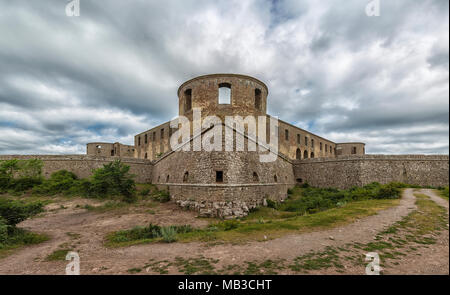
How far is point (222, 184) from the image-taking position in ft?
38.7

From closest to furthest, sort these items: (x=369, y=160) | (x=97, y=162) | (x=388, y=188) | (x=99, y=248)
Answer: (x=99, y=248)
(x=388, y=188)
(x=369, y=160)
(x=97, y=162)

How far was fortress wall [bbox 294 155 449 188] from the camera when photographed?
53.5ft

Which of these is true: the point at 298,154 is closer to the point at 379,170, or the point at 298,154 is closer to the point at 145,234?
the point at 379,170

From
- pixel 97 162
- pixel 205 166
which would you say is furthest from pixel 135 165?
pixel 205 166

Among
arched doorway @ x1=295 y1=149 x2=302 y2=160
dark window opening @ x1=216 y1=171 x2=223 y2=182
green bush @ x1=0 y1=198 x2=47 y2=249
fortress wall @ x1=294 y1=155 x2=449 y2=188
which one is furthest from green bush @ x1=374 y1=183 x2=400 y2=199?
arched doorway @ x1=295 y1=149 x2=302 y2=160

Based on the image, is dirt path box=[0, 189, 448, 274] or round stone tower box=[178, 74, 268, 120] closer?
dirt path box=[0, 189, 448, 274]

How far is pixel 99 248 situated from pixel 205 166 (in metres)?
7.27

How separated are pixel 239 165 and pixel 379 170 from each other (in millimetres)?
15133

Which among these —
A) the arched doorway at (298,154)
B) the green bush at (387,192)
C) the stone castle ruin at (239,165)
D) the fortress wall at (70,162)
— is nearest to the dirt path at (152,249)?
the green bush at (387,192)

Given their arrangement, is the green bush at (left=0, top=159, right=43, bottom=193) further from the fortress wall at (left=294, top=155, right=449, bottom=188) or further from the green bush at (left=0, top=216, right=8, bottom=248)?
the fortress wall at (left=294, top=155, right=449, bottom=188)

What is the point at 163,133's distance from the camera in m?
31.3

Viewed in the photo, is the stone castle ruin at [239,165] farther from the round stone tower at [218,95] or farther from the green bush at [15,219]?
the green bush at [15,219]
